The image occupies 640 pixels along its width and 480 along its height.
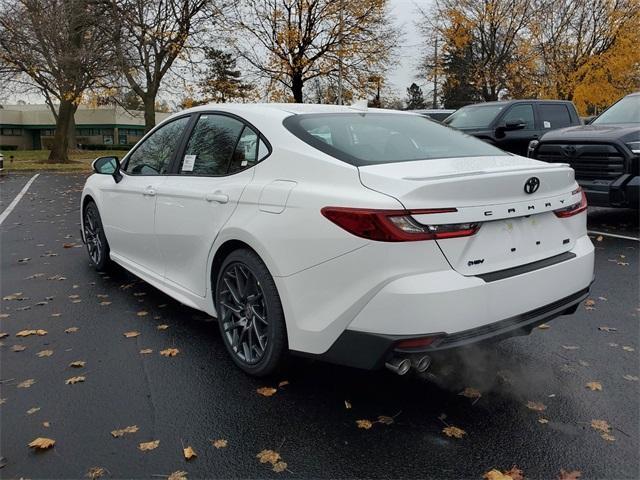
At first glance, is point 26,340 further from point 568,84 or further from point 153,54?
point 568,84

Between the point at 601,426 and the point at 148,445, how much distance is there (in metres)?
2.27

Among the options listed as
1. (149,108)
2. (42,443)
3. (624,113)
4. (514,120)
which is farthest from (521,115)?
(149,108)

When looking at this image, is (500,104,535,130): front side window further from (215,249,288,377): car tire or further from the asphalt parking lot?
(215,249,288,377): car tire

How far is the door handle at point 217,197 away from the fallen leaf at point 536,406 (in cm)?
210

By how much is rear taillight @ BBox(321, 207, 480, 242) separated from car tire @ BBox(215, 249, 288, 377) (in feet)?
2.26

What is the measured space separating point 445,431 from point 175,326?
2.35 meters

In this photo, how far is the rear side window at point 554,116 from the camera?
1220cm

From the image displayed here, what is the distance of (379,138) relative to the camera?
11.2 ft

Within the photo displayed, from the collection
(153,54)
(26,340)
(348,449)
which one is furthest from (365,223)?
(153,54)

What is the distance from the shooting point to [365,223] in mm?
2549

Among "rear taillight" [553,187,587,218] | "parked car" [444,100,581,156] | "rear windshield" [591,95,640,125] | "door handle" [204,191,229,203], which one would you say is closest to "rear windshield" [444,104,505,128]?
"parked car" [444,100,581,156]

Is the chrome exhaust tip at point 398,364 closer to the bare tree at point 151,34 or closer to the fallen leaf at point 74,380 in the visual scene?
the fallen leaf at point 74,380

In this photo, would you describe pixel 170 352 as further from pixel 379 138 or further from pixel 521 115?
pixel 521 115

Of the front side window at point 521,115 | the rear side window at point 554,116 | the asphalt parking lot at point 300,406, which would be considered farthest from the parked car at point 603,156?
the rear side window at point 554,116
